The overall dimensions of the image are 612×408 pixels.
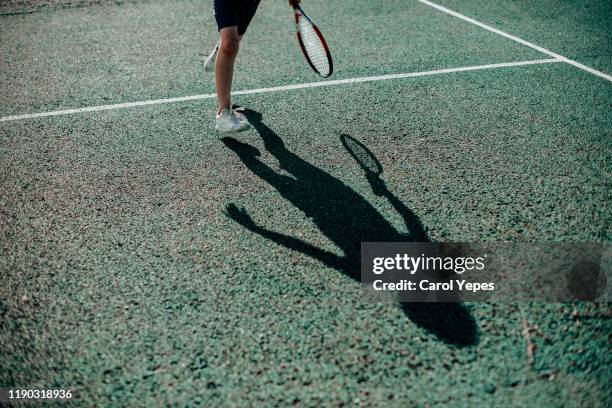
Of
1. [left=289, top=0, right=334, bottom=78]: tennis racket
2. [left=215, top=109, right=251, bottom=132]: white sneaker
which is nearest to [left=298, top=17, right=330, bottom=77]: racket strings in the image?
[left=289, top=0, right=334, bottom=78]: tennis racket

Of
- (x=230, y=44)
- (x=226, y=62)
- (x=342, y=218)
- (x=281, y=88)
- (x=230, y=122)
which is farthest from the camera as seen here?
(x=281, y=88)

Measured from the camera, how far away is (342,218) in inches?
151

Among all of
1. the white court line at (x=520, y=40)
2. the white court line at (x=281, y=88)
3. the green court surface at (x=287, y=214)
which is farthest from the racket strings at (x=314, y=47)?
the white court line at (x=520, y=40)

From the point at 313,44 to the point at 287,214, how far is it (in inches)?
68.7

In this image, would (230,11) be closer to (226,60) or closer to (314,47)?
(226,60)

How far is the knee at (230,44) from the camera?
438 centimetres

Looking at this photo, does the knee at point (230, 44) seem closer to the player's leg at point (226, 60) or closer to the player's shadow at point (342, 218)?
the player's leg at point (226, 60)

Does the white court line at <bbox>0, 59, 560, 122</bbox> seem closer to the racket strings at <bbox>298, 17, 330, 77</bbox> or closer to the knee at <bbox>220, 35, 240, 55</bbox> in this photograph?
the racket strings at <bbox>298, 17, 330, 77</bbox>

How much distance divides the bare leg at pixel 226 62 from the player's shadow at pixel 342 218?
16.8 inches

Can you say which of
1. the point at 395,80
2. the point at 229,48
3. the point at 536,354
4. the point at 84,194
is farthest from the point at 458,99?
the point at 84,194

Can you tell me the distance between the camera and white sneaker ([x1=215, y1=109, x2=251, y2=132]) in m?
4.77

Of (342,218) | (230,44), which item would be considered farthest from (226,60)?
(342,218)

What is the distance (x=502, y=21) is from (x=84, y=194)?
6654 millimetres

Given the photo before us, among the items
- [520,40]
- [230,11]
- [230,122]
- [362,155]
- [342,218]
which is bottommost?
[342,218]
